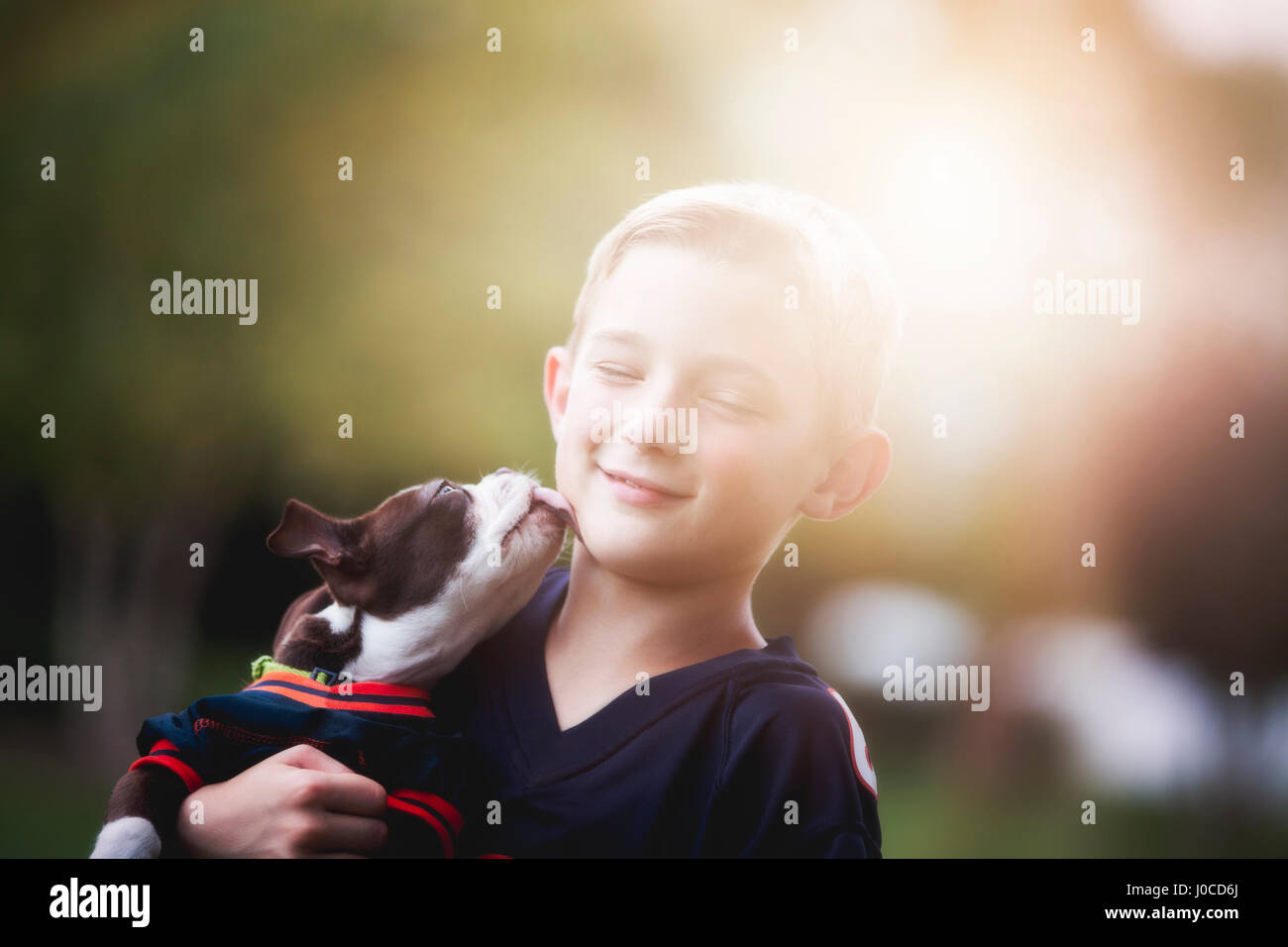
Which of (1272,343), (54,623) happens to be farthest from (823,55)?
(54,623)

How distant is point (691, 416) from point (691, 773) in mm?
395

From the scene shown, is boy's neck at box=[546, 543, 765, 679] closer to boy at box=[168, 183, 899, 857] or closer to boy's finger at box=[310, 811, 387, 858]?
boy at box=[168, 183, 899, 857]

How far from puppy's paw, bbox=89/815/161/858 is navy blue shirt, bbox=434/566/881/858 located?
34 centimetres

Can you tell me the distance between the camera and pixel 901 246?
149 centimetres

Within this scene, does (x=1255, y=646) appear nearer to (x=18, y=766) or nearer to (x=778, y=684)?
→ (x=778, y=684)

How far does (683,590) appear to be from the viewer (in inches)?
46.9

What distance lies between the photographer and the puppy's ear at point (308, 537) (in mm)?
1169

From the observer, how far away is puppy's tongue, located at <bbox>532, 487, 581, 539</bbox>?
3.98ft

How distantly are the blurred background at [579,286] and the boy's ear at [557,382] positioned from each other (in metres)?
0.12

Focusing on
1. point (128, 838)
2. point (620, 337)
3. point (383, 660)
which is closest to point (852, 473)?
point (620, 337)

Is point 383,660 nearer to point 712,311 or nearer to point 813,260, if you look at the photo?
point 712,311

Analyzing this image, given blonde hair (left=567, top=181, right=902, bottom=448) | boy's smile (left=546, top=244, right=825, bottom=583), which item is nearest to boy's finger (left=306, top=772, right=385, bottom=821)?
boy's smile (left=546, top=244, right=825, bottom=583)

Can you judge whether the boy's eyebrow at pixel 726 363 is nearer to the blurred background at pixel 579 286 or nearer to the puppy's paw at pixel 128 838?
the blurred background at pixel 579 286
